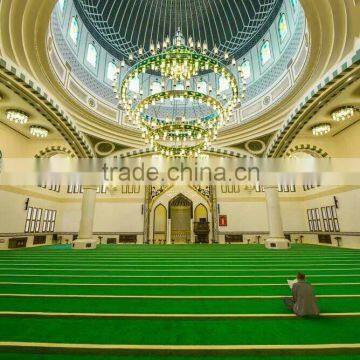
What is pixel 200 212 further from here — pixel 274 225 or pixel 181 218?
pixel 274 225

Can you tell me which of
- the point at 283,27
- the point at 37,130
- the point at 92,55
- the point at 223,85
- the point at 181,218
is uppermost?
the point at 283,27

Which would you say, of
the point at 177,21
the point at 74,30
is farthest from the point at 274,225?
the point at 74,30

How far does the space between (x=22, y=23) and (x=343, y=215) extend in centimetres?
1174

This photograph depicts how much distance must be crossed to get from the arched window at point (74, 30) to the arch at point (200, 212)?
934 centimetres

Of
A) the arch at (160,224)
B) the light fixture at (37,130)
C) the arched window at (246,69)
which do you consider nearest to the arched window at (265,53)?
the arched window at (246,69)

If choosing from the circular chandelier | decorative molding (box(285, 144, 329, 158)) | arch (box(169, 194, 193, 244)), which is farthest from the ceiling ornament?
arch (box(169, 194, 193, 244))

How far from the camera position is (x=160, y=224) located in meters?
13.6

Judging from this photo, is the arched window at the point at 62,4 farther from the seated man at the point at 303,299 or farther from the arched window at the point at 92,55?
the seated man at the point at 303,299

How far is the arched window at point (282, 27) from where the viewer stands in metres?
9.20

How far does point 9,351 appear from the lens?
1.71m

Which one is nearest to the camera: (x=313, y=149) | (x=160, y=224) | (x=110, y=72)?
(x=313, y=149)

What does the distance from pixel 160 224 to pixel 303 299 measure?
11595 mm

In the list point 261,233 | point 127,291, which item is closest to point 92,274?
point 127,291

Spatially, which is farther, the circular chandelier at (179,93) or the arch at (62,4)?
the arch at (62,4)
